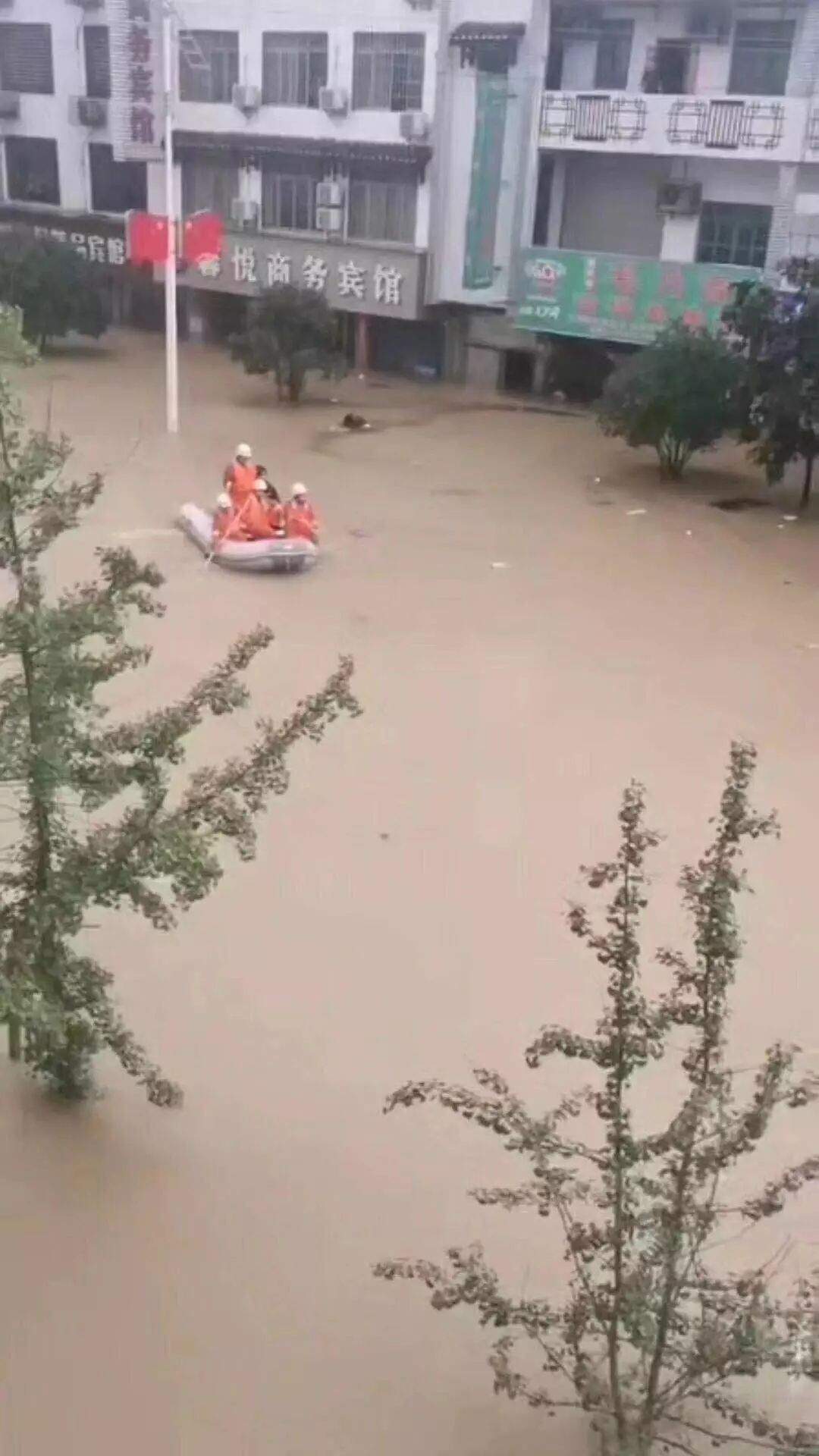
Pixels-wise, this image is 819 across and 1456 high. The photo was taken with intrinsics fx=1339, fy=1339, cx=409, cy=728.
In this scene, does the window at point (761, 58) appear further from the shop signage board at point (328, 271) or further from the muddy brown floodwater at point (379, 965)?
the muddy brown floodwater at point (379, 965)

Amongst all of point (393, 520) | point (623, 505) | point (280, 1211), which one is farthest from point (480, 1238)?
point (623, 505)

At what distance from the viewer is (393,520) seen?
36.6 ft

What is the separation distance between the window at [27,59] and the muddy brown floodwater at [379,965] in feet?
40.9

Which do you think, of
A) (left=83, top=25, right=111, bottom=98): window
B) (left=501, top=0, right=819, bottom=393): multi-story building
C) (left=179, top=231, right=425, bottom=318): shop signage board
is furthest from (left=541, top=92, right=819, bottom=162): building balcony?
(left=83, top=25, right=111, bottom=98): window

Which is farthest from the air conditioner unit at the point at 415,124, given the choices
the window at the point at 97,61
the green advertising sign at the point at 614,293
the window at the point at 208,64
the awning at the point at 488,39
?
the window at the point at 97,61

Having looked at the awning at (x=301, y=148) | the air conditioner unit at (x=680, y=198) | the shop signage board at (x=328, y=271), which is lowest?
the shop signage board at (x=328, y=271)

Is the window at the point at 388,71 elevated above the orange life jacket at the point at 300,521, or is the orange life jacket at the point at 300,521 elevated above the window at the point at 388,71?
the window at the point at 388,71

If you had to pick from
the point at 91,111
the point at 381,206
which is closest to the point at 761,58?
the point at 381,206

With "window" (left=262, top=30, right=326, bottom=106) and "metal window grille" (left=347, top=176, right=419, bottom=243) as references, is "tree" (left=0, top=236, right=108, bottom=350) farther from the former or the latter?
"metal window grille" (left=347, top=176, right=419, bottom=243)

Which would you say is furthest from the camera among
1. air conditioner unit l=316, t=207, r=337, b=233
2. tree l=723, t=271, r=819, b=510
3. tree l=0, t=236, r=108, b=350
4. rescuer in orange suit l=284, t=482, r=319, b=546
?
air conditioner unit l=316, t=207, r=337, b=233

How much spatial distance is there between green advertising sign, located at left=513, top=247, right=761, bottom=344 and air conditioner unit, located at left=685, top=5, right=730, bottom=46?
A: 237cm

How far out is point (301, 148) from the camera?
56.7 ft

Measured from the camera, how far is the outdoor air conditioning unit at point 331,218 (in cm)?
1739

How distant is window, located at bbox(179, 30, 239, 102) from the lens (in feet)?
58.6
